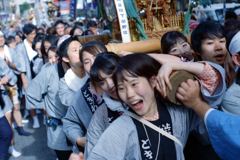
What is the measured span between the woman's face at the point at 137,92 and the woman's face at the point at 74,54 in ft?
3.87

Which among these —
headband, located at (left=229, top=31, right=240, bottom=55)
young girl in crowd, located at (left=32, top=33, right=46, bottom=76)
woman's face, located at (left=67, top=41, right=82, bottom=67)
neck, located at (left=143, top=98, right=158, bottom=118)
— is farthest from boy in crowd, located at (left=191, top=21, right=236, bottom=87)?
young girl in crowd, located at (left=32, top=33, right=46, bottom=76)

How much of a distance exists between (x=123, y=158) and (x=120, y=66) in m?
0.47

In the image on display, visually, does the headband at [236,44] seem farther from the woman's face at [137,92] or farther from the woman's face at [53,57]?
the woman's face at [53,57]

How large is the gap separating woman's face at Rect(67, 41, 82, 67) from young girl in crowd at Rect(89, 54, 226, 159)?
115cm

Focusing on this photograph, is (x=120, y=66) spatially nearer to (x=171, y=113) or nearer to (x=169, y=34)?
(x=171, y=113)

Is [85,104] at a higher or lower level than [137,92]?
lower

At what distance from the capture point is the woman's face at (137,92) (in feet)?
4.10

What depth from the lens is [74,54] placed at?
2.41 meters

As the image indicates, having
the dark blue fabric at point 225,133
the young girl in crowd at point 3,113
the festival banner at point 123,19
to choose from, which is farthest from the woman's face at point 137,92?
the young girl in crowd at point 3,113

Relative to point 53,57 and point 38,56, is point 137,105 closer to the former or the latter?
point 53,57

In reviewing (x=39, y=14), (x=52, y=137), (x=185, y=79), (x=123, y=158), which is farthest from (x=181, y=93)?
(x=39, y=14)

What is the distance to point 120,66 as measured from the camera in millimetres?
1285

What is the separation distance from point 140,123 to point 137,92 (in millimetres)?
185

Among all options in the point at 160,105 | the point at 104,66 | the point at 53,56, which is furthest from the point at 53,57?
the point at 160,105
